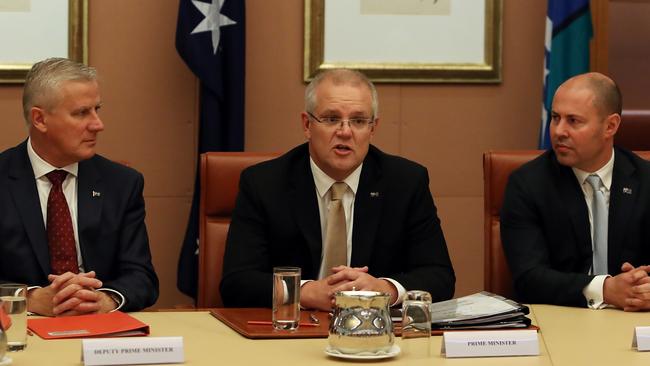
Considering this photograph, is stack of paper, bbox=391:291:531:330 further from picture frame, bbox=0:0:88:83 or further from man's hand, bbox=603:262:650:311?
picture frame, bbox=0:0:88:83

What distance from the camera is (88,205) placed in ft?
11.9

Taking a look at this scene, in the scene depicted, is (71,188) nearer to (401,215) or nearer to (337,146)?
(337,146)

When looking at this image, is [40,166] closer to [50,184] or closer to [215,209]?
[50,184]

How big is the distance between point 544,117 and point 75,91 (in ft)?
8.38

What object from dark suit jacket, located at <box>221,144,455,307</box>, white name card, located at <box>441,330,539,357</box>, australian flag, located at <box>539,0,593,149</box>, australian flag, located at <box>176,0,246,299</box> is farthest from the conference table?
australian flag, located at <box>539,0,593,149</box>

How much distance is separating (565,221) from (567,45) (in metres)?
1.67

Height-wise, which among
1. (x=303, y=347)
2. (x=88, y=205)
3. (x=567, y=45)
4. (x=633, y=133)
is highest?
(x=567, y=45)

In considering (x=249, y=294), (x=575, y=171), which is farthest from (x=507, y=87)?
(x=249, y=294)

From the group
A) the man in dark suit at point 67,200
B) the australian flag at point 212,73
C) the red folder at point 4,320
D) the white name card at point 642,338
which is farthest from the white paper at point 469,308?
the australian flag at point 212,73

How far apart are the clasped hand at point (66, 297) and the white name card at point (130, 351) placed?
2.19 ft

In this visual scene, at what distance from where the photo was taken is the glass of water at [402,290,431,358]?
268 centimetres

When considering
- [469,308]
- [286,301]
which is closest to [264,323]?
[286,301]

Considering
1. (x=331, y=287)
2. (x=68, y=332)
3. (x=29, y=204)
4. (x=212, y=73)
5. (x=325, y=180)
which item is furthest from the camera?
(x=212, y=73)

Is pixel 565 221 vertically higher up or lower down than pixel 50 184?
lower down
